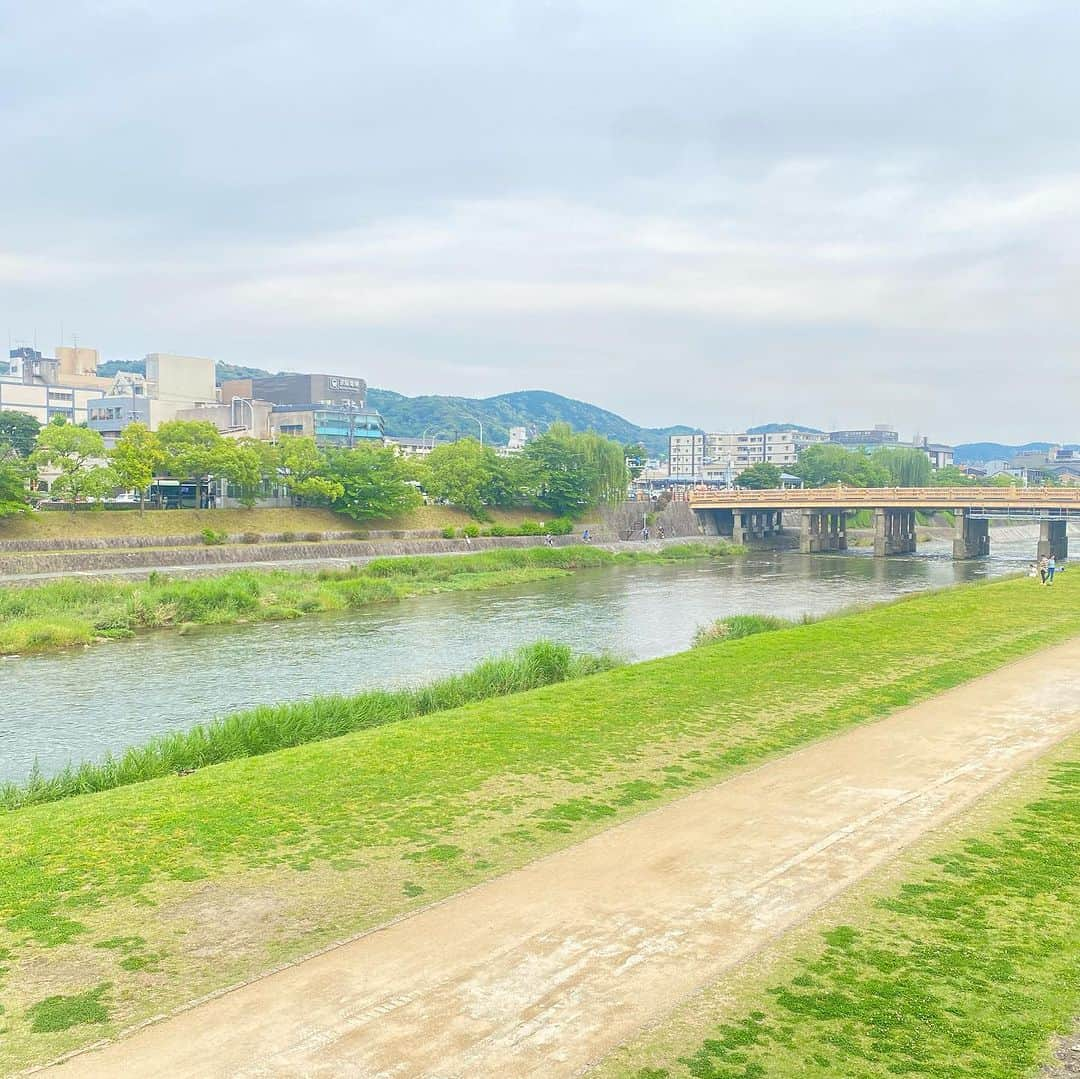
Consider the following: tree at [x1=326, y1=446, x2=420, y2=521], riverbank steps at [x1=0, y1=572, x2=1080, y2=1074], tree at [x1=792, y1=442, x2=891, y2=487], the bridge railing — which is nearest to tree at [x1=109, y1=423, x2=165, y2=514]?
tree at [x1=326, y1=446, x2=420, y2=521]

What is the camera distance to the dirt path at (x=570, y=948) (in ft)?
21.7

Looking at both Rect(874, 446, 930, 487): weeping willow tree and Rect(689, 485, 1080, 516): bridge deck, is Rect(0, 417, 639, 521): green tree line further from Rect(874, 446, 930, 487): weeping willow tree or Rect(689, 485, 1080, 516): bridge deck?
Rect(874, 446, 930, 487): weeping willow tree

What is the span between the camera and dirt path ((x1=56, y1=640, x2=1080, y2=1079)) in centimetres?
661

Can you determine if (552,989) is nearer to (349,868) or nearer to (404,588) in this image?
(349,868)

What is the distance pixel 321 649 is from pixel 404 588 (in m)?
16.4

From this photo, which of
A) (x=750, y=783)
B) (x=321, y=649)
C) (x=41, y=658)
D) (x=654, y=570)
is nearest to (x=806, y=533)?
(x=654, y=570)

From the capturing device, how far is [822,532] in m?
89.4

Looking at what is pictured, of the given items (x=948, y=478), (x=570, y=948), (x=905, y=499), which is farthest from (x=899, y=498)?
(x=948, y=478)

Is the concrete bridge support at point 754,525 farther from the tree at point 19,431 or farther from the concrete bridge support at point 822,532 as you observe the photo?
the tree at point 19,431

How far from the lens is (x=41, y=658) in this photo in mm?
30094

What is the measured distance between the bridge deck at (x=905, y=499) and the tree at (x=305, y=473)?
3702 centimetres

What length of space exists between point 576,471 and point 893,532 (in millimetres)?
27309

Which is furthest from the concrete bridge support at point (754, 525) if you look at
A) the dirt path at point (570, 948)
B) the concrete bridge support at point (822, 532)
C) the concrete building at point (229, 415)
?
the dirt path at point (570, 948)

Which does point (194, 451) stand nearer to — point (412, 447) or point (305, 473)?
point (305, 473)
